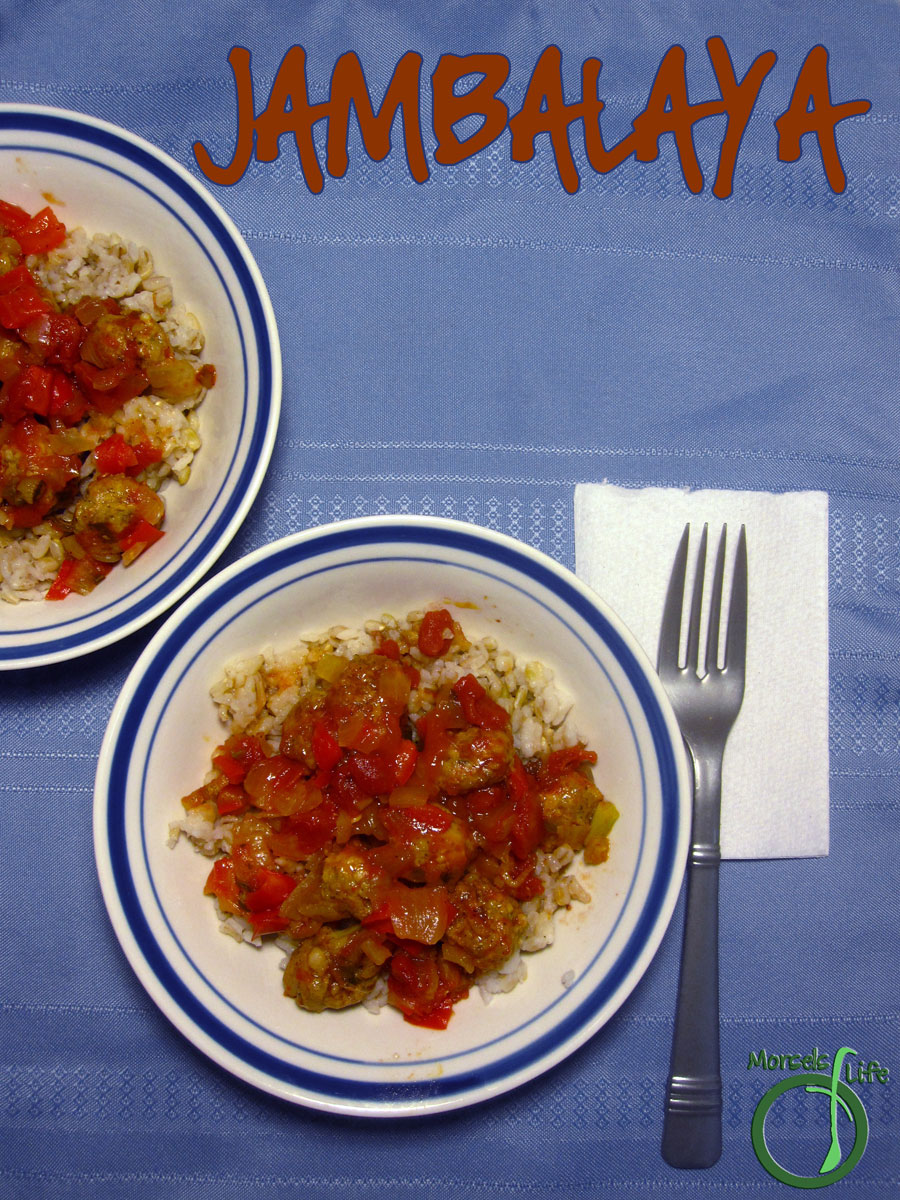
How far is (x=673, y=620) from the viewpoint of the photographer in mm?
3322

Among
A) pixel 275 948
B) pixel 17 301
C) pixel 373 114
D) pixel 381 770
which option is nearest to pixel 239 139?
pixel 373 114

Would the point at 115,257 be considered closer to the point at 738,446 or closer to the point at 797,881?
the point at 738,446

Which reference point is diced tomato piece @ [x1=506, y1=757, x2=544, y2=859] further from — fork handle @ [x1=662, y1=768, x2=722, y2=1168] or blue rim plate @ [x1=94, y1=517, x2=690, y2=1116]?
fork handle @ [x1=662, y1=768, x2=722, y2=1168]

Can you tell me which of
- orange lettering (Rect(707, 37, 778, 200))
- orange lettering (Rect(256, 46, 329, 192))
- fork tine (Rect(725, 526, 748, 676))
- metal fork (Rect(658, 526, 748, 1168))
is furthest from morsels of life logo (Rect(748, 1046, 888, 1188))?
orange lettering (Rect(256, 46, 329, 192))

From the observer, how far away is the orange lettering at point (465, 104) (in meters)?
3.66

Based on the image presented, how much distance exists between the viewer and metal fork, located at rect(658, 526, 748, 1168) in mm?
3266

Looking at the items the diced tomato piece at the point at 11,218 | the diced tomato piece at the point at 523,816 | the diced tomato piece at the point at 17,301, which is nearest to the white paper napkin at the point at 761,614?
the diced tomato piece at the point at 523,816

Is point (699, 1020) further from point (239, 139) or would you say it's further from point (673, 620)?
point (239, 139)

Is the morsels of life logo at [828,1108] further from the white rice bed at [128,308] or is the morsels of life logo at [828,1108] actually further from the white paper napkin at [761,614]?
the white rice bed at [128,308]

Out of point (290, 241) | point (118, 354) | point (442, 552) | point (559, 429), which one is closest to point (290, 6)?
point (290, 241)

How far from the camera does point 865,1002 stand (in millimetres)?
3469

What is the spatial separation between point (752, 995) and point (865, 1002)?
1.46ft

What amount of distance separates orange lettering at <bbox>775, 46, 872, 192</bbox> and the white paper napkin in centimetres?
145

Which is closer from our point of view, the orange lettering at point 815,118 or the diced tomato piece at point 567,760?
the diced tomato piece at point 567,760
